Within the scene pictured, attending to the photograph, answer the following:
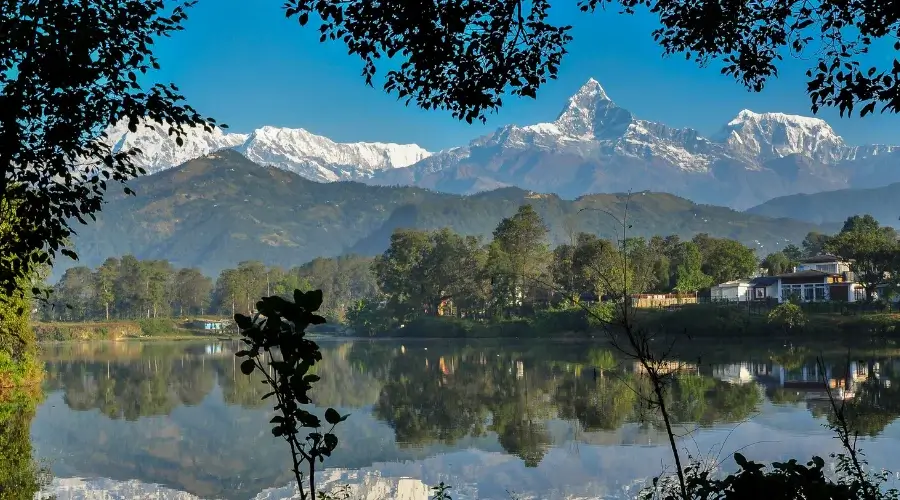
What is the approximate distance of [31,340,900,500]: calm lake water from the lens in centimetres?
1977

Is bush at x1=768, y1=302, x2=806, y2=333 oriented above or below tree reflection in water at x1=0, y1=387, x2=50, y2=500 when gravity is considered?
above

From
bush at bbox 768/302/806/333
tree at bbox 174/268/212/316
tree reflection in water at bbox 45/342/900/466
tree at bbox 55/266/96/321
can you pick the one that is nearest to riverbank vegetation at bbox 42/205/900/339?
bush at bbox 768/302/806/333

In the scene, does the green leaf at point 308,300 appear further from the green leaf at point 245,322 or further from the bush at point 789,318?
the bush at point 789,318

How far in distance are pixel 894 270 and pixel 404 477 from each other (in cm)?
5781

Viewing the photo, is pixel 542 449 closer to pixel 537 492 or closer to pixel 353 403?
pixel 537 492

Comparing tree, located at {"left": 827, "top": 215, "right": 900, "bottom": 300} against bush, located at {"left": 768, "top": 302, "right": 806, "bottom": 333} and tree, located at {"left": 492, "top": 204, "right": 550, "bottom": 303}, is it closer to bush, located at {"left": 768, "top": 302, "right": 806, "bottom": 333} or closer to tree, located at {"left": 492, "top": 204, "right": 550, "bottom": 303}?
bush, located at {"left": 768, "top": 302, "right": 806, "bottom": 333}

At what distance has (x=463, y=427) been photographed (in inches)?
1080

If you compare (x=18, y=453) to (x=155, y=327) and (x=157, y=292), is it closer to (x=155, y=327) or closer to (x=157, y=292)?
(x=155, y=327)

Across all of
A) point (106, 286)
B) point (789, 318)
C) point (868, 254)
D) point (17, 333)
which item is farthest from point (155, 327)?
point (868, 254)

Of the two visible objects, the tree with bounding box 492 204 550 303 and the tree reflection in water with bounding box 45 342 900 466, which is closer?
the tree reflection in water with bounding box 45 342 900 466

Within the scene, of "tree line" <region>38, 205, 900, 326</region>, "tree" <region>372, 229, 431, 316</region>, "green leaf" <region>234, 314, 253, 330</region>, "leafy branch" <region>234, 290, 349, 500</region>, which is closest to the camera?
"leafy branch" <region>234, 290, 349, 500</region>

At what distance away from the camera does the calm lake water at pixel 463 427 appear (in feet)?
64.8

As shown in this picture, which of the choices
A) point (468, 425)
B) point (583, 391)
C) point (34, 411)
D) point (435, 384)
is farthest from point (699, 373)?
point (34, 411)

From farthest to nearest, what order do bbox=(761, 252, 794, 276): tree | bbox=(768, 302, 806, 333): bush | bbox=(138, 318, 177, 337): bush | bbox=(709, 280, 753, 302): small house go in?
bbox=(138, 318, 177, 337): bush, bbox=(761, 252, 794, 276): tree, bbox=(709, 280, 753, 302): small house, bbox=(768, 302, 806, 333): bush
